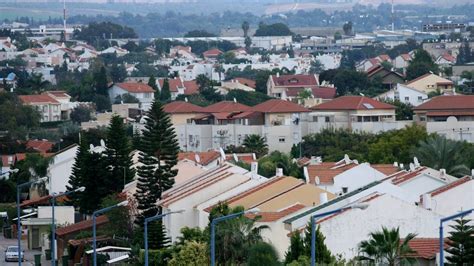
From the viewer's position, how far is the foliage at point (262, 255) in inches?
1495

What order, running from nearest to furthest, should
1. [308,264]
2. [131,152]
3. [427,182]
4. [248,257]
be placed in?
[308,264]
[248,257]
[427,182]
[131,152]

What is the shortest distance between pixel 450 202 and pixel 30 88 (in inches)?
3571

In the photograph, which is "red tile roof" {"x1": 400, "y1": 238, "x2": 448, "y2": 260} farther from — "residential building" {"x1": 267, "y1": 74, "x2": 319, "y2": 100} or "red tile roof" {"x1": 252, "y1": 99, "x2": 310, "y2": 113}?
"residential building" {"x1": 267, "y1": 74, "x2": 319, "y2": 100}

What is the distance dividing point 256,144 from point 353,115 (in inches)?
291

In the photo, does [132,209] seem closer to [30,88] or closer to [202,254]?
[202,254]

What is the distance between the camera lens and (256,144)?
81.3 metres

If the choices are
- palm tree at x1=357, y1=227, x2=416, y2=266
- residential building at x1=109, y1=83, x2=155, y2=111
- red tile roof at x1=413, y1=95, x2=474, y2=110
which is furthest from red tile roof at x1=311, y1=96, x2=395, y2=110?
palm tree at x1=357, y1=227, x2=416, y2=266

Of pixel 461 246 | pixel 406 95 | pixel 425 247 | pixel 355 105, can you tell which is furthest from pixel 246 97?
pixel 461 246

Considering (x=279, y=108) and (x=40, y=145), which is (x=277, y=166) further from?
(x=40, y=145)

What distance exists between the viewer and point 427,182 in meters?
49.4

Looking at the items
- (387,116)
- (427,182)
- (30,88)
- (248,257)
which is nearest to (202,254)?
(248,257)

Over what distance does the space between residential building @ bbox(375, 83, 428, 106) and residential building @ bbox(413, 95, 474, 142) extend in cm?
1416

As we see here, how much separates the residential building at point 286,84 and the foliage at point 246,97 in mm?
4676

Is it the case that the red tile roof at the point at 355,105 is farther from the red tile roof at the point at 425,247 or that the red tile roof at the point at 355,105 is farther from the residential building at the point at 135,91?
the red tile roof at the point at 425,247
